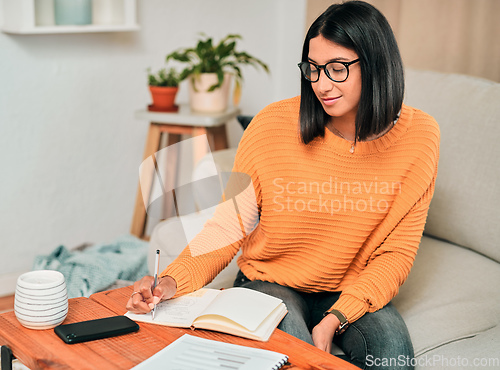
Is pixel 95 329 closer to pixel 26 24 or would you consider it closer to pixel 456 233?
pixel 456 233

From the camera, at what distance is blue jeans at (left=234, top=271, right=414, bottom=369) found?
1.08m

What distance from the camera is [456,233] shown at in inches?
59.5

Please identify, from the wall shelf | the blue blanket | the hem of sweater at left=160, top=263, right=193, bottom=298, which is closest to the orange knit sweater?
the hem of sweater at left=160, top=263, right=193, bottom=298

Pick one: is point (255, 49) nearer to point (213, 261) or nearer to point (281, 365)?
point (213, 261)

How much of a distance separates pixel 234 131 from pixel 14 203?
1042 mm

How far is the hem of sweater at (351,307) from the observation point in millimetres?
1128

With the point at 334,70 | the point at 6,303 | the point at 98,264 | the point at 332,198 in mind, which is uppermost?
the point at 334,70

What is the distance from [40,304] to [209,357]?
11.3 inches

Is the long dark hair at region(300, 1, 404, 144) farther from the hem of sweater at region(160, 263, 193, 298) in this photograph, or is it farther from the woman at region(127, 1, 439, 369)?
the hem of sweater at region(160, 263, 193, 298)

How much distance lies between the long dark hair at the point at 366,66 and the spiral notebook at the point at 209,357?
50 centimetres

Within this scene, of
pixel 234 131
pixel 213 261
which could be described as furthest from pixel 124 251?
A: pixel 213 261

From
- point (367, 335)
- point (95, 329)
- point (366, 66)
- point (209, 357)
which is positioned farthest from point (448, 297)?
point (95, 329)

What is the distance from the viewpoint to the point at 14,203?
7.02ft

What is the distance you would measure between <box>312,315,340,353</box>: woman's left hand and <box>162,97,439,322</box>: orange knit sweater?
125 mm
